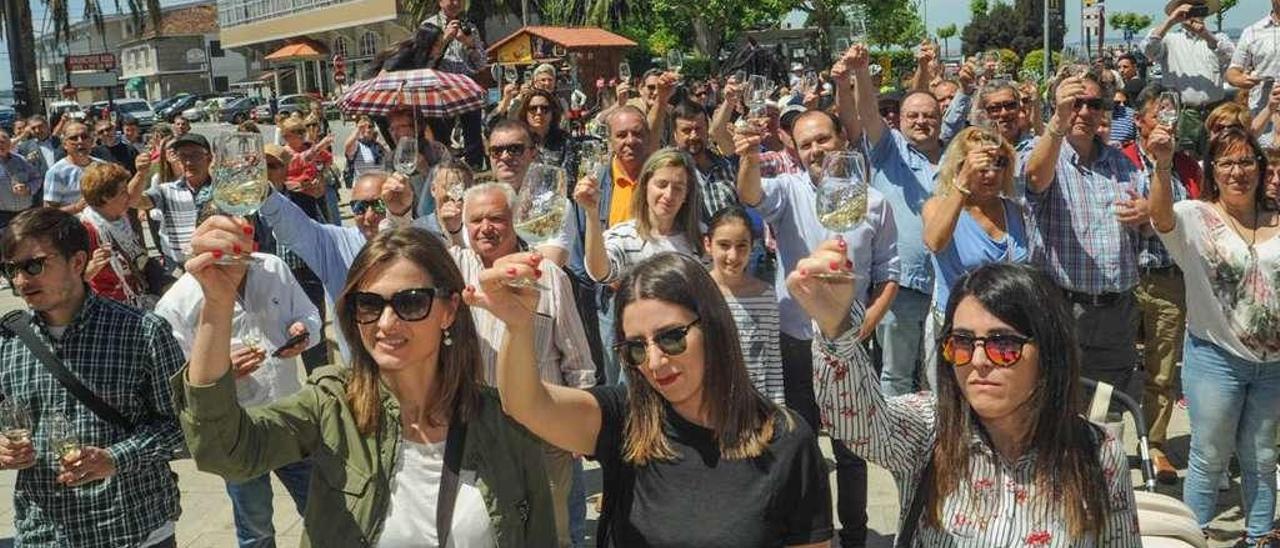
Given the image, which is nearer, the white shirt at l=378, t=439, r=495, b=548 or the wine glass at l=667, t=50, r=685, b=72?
the white shirt at l=378, t=439, r=495, b=548

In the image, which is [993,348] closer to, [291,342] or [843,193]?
[843,193]

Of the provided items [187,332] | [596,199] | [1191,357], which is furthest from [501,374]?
[1191,357]

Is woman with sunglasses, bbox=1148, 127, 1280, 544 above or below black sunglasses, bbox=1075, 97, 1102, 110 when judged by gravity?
below

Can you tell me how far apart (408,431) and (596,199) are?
1612mm

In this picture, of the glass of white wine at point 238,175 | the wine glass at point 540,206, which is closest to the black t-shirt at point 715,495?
the wine glass at point 540,206

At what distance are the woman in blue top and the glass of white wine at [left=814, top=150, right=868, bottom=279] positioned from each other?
1457 millimetres

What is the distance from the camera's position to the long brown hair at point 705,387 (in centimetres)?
247

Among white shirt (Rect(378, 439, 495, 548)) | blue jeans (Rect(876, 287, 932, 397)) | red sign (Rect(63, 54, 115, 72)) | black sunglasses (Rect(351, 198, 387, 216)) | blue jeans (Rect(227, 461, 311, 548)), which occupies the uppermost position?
red sign (Rect(63, 54, 115, 72))

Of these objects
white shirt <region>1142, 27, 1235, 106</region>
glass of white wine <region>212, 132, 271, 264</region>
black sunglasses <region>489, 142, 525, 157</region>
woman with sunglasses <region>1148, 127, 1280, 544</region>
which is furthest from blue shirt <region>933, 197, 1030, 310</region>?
white shirt <region>1142, 27, 1235, 106</region>

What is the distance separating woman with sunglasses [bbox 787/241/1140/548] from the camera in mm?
2332

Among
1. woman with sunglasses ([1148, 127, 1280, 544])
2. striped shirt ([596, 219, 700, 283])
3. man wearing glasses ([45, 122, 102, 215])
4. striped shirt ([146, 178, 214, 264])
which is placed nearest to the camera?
woman with sunglasses ([1148, 127, 1280, 544])

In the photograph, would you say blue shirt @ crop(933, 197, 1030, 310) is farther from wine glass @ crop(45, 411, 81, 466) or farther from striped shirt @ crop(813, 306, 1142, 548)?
wine glass @ crop(45, 411, 81, 466)

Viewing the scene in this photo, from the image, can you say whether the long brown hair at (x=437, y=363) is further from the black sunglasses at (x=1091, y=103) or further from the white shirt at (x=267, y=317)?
the black sunglasses at (x=1091, y=103)

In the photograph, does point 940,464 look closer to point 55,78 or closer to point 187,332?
point 187,332
